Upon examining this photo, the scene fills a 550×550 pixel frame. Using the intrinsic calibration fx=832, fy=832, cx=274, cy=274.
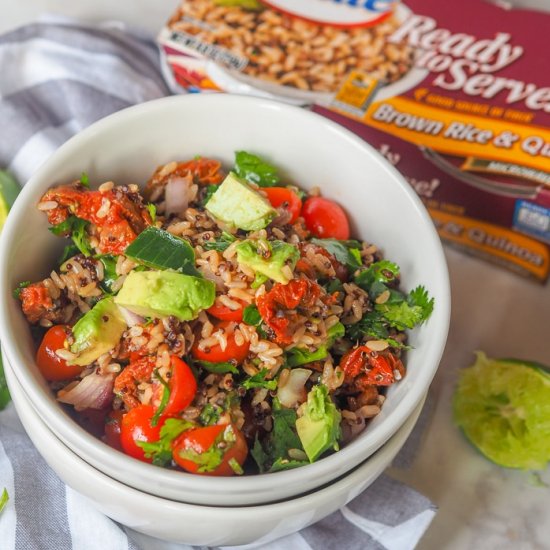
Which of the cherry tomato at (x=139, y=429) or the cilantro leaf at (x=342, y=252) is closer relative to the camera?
the cherry tomato at (x=139, y=429)

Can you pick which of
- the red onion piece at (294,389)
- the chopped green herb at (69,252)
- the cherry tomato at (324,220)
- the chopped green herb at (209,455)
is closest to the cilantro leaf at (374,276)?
the cherry tomato at (324,220)

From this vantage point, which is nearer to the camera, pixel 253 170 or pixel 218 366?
pixel 218 366

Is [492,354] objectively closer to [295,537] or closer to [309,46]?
[295,537]

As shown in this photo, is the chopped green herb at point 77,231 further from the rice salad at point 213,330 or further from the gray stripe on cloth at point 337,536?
the gray stripe on cloth at point 337,536

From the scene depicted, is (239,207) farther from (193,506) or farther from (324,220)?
(193,506)

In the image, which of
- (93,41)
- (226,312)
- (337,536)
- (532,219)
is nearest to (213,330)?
(226,312)

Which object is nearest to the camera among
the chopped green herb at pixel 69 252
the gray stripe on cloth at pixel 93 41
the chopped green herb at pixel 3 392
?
the chopped green herb at pixel 69 252
